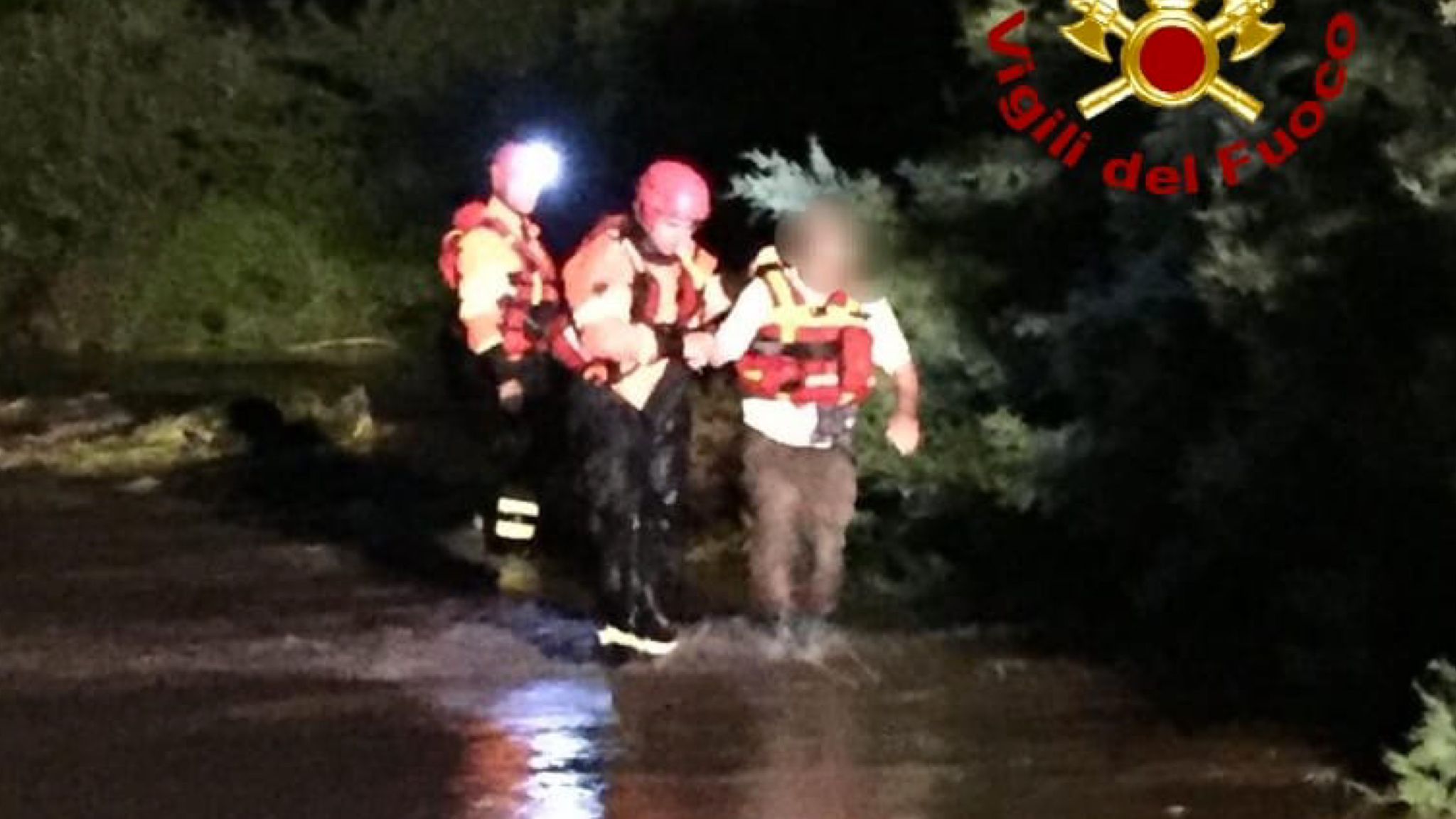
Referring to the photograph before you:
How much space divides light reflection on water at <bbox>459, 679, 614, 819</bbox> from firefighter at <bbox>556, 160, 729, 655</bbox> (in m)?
0.41

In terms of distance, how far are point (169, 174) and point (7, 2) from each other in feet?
7.52

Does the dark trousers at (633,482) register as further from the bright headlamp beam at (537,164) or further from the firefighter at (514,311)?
the bright headlamp beam at (537,164)

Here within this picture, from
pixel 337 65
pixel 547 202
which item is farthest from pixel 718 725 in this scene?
pixel 337 65

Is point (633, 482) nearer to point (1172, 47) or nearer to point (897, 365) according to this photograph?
point (897, 365)

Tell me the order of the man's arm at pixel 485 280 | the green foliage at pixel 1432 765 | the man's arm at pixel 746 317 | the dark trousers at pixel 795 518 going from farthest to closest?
the man's arm at pixel 485 280 → the dark trousers at pixel 795 518 → the man's arm at pixel 746 317 → the green foliage at pixel 1432 765

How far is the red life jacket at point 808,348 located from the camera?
1045 cm

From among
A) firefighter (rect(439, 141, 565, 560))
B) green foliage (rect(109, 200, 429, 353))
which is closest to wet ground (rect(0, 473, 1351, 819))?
firefighter (rect(439, 141, 565, 560))

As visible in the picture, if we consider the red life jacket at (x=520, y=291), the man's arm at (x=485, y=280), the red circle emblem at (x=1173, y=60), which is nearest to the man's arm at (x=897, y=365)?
the red circle emblem at (x=1173, y=60)

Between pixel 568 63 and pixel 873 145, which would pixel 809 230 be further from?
pixel 568 63

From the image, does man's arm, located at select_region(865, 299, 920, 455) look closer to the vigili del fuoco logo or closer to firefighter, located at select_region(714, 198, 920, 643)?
firefighter, located at select_region(714, 198, 920, 643)

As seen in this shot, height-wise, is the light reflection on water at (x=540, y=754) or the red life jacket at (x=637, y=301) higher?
the red life jacket at (x=637, y=301)

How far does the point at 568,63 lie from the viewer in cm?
2108

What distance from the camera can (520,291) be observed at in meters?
12.3

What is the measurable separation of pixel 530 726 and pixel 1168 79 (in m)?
3.78
